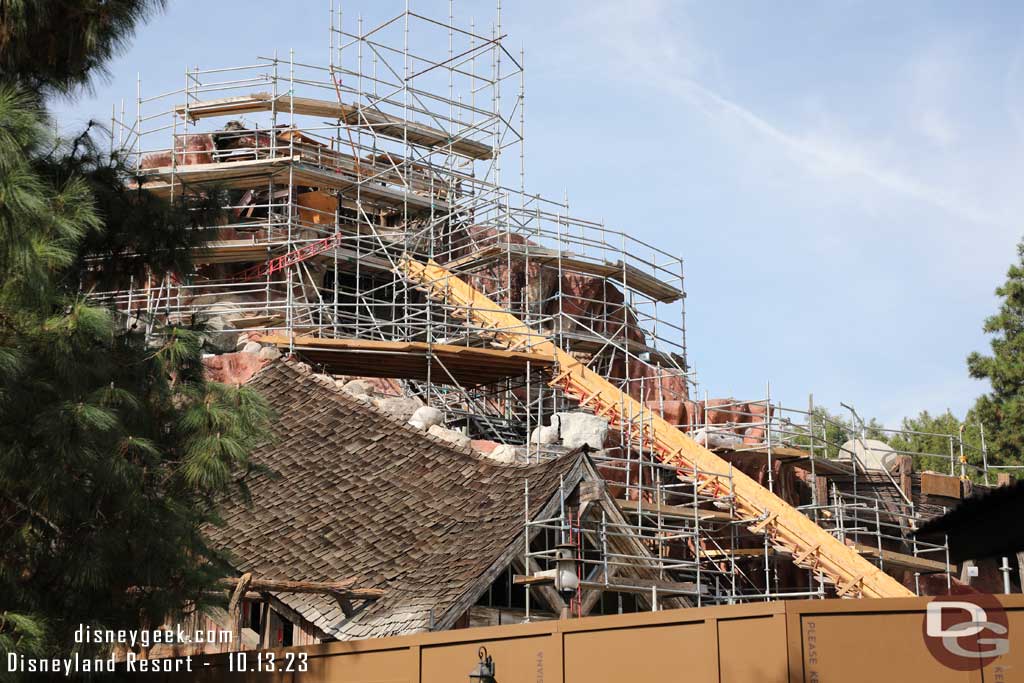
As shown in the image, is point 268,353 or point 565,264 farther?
point 565,264

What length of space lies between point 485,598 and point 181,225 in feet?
24.8

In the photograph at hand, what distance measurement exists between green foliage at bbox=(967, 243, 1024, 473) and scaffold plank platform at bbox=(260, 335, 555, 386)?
21.5 metres

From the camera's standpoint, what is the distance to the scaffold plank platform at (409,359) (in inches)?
1067

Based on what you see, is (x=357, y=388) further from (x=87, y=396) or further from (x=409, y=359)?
(x=87, y=396)

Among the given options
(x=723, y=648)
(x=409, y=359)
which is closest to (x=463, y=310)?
(x=409, y=359)

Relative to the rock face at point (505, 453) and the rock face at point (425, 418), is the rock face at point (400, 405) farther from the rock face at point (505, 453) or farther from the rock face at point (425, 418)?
the rock face at point (505, 453)

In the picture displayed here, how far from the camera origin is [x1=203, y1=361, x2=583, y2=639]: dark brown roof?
677 inches

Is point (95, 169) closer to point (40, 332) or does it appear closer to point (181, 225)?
point (181, 225)

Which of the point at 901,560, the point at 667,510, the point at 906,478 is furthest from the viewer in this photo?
the point at 906,478

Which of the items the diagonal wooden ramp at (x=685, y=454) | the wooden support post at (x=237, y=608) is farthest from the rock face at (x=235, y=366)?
the wooden support post at (x=237, y=608)

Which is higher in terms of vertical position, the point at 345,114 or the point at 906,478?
the point at 345,114

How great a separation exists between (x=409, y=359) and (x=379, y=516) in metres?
8.51

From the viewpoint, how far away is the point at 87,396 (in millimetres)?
11523

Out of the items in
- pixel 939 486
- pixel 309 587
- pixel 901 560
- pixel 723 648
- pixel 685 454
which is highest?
pixel 685 454
